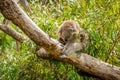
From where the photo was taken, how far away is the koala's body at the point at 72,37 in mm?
3787

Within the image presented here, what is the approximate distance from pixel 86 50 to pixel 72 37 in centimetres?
26

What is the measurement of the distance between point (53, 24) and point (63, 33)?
0.29 m

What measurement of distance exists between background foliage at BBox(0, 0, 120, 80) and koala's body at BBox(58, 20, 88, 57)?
14 centimetres

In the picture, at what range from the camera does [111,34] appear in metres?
3.99

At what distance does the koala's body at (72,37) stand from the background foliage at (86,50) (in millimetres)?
139

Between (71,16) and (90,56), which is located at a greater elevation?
(71,16)

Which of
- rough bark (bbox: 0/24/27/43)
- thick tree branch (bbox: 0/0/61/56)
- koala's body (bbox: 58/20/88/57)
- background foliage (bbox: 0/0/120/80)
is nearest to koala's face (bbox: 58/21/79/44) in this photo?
koala's body (bbox: 58/20/88/57)

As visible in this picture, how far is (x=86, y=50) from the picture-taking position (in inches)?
158

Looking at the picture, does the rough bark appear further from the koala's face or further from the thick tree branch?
the thick tree branch

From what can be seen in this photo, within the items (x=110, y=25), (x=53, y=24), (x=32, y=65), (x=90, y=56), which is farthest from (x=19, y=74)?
(x=110, y=25)

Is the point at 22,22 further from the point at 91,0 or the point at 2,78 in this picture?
the point at 2,78

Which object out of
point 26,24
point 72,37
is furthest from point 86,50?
point 26,24

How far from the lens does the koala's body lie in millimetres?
3787

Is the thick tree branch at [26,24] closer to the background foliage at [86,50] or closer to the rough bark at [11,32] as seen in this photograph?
the background foliage at [86,50]
